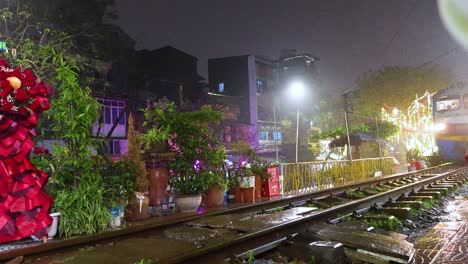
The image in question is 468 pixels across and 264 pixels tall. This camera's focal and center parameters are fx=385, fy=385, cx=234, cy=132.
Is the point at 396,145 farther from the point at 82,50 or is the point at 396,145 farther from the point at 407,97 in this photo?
the point at 82,50

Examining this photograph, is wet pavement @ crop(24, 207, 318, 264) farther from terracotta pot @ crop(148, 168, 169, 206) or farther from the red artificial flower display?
terracotta pot @ crop(148, 168, 169, 206)

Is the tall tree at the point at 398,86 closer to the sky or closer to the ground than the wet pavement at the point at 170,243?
closer to the sky

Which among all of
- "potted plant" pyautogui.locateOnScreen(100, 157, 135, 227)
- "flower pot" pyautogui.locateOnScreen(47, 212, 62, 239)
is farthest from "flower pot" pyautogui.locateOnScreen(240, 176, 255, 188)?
"flower pot" pyautogui.locateOnScreen(47, 212, 62, 239)

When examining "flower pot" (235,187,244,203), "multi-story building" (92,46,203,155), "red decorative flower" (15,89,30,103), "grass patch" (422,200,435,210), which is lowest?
"grass patch" (422,200,435,210)

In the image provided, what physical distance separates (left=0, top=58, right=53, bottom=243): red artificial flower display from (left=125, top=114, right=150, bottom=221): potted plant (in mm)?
1943

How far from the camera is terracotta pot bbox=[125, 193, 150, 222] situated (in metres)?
7.79

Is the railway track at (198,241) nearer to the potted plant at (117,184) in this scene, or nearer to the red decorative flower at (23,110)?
the potted plant at (117,184)

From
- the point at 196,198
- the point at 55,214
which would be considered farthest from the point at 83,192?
the point at 196,198

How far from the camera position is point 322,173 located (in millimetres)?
15438

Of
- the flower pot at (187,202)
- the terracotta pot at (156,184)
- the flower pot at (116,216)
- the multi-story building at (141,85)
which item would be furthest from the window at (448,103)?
the flower pot at (116,216)

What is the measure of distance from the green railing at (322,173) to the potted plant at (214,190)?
3145 mm

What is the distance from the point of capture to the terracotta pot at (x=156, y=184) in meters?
8.80

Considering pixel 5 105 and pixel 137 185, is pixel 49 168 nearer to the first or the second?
pixel 5 105

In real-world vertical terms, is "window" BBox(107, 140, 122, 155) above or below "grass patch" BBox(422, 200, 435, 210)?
above
